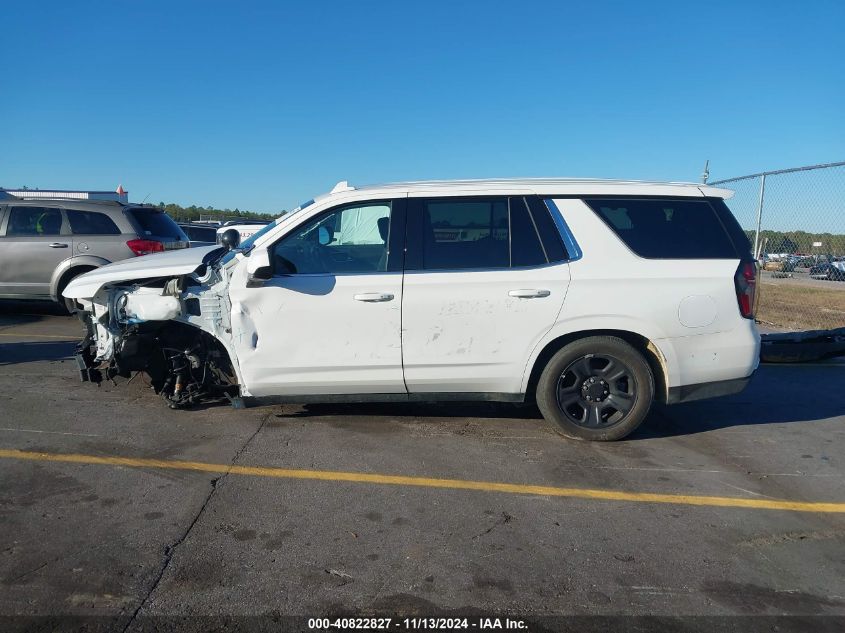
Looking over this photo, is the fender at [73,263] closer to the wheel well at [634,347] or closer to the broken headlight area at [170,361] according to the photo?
the broken headlight area at [170,361]

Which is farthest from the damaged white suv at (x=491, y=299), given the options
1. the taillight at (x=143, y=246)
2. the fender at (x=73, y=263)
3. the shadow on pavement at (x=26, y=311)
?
the shadow on pavement at (x=26, y=311)

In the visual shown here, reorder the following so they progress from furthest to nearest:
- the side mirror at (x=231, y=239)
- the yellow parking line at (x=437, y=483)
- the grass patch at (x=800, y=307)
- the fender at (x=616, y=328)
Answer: the grass patch at (x=800, y=307) → the side mirror at (x=231, y=239) → the fender at (x=616, y=328) → the yellow parking line at (x=437, y=483)

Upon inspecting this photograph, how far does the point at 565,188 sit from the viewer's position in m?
4.88

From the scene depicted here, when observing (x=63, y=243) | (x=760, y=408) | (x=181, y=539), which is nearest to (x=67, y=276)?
(x=63, y=243)

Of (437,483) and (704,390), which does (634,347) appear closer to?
(704,390)

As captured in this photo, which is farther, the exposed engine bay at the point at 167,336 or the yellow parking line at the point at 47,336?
the yellow parking line at the point at 47,336

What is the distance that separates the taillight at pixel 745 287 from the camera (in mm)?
4734

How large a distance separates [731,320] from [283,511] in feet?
11.4

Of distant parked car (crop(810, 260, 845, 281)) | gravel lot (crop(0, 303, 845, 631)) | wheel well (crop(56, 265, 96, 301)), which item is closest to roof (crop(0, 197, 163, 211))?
wheel well (crop(56, 265, 96, 301))

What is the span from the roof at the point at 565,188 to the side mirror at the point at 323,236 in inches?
12.6

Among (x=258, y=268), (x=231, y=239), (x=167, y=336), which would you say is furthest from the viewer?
(x=231, y=239)

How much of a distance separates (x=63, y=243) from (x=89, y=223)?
0.49m

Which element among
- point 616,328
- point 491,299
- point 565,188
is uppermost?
point 565,188

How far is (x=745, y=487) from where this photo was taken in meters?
4.21
